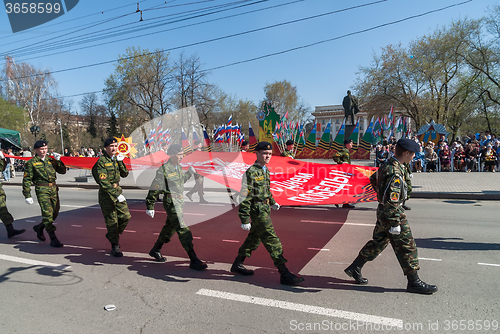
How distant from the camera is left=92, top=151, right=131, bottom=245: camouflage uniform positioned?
531 cm

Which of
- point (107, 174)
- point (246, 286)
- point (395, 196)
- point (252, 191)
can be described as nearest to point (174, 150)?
point (107, 174)

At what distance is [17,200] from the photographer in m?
12.0

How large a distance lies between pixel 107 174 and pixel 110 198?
1.39 ft

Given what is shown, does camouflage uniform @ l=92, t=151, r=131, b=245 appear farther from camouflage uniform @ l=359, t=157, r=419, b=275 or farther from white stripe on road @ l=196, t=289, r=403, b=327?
camouflage uniform @ l=359, t=157, r=419, b=275

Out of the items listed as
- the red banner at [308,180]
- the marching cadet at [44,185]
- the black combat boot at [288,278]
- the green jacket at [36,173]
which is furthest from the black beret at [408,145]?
the green jacket at [36,173]

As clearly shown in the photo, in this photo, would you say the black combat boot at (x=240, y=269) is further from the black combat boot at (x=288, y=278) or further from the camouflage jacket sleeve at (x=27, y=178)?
the camouflage jacket sleeve at (x=27, y=178)

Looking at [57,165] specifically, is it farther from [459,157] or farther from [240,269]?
[459,157]

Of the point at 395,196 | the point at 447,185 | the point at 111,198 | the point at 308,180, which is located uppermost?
the point at 395,196

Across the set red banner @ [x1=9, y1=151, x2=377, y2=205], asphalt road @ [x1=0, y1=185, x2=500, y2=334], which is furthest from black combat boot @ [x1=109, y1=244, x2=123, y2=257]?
red banner @ [x1=9, y1=151, x2=377, y2=205]

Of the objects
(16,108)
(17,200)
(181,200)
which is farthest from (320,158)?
(16,108)

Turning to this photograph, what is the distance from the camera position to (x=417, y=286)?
3697mm

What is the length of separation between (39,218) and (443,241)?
10.00 metres

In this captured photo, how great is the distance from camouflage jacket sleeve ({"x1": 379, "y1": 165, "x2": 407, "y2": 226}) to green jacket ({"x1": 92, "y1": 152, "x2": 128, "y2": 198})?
428cm

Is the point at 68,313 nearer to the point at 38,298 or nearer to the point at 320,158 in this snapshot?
the point at 38,298
